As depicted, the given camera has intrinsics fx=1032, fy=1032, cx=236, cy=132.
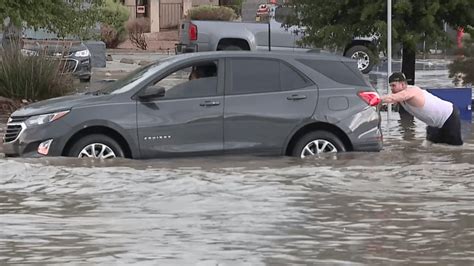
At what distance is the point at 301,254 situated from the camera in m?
7.75

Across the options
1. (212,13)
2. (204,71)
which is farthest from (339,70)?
(212,13)

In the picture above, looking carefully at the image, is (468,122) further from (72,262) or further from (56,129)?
(72,262)

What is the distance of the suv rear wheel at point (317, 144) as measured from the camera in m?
12.6

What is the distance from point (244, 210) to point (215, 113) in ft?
9.75

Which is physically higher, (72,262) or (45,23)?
(45,23)

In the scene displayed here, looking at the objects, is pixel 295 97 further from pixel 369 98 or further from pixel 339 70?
pixel 369 98

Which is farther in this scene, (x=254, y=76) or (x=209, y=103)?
(x=254, y=76)

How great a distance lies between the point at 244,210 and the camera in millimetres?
9562

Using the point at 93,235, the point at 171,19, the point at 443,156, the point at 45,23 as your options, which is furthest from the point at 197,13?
the point at 93,235

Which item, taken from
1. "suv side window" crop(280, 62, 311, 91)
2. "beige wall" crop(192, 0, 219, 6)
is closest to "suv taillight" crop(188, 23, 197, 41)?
"suv side window" crop(280, 62, 311, 91)

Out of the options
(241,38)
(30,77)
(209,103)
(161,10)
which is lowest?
(209,103)

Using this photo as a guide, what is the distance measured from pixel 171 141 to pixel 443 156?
11.5 ft

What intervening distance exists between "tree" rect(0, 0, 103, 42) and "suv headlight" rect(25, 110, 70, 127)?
6619mm

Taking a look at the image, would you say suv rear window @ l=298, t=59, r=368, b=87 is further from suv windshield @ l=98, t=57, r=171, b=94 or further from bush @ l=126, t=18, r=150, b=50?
bush @ l=126, t=18, r=150, b=50
